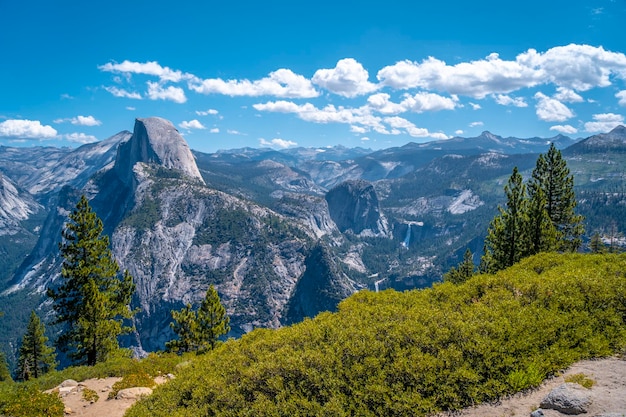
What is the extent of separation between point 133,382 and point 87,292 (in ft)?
56.2

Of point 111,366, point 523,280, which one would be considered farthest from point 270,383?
point 111,366

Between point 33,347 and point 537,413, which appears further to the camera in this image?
point 33,347

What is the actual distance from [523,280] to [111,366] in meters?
25.7

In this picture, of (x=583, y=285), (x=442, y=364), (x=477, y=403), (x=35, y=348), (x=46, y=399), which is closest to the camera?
(x=477, y=403)

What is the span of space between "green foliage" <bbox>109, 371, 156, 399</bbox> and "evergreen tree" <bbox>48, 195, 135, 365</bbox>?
14824mm

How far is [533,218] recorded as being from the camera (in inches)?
1598

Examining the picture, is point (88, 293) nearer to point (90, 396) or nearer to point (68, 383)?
point (68, 383)

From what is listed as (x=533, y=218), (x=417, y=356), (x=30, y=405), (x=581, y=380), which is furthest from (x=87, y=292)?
(x=533, y=218)

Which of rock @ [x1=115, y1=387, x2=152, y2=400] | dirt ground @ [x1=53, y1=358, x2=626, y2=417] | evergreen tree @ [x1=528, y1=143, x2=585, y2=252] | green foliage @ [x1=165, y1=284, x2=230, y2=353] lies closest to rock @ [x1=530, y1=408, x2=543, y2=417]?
dirt ground @ [x1=53, y1=358, x2=626, y2=417]

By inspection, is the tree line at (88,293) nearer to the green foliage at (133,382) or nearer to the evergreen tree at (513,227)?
the green foliage at (133,382)

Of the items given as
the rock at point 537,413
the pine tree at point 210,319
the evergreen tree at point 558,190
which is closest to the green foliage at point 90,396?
the rock at point 537,413

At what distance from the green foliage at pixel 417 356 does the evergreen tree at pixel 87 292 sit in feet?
75.5

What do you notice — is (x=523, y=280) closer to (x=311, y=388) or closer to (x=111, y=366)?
(x=311, y=388)

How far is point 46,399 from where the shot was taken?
16688 mm
